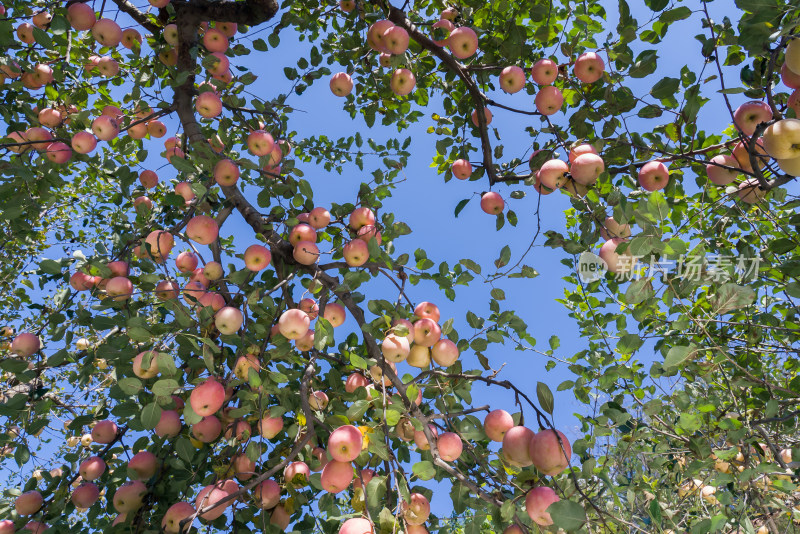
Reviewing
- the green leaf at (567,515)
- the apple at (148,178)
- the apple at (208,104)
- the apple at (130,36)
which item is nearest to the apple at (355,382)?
the green leaf at (567,515)

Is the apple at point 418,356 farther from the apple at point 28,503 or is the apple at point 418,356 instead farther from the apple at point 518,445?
the apple at point 28,503

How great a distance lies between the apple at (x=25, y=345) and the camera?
251 centimetres

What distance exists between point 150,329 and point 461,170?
2166 millimetres

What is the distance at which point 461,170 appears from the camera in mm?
3217

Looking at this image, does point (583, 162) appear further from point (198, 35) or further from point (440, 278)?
point (198, 35)

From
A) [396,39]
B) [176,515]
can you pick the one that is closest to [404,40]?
[396,39]

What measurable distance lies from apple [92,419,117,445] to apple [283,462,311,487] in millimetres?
1149

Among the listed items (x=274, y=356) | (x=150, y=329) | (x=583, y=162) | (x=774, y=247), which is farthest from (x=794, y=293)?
(x=150, y=329)

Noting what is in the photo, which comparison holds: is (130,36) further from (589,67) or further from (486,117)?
(589,67)

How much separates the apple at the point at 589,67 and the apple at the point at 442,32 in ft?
2.62

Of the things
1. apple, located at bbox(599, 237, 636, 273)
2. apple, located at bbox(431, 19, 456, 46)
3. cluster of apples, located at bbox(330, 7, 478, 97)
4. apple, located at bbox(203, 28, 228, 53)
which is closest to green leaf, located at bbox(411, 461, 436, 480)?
apple, located at bbox(599, 237, 636, 273)

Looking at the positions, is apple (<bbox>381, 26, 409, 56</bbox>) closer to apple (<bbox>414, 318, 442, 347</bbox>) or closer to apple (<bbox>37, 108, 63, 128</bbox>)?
apple (<bbox>414, 318, 442, 347</bbox>)

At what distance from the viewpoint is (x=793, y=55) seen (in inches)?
61.2

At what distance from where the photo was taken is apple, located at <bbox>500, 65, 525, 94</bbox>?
8.87 feet
